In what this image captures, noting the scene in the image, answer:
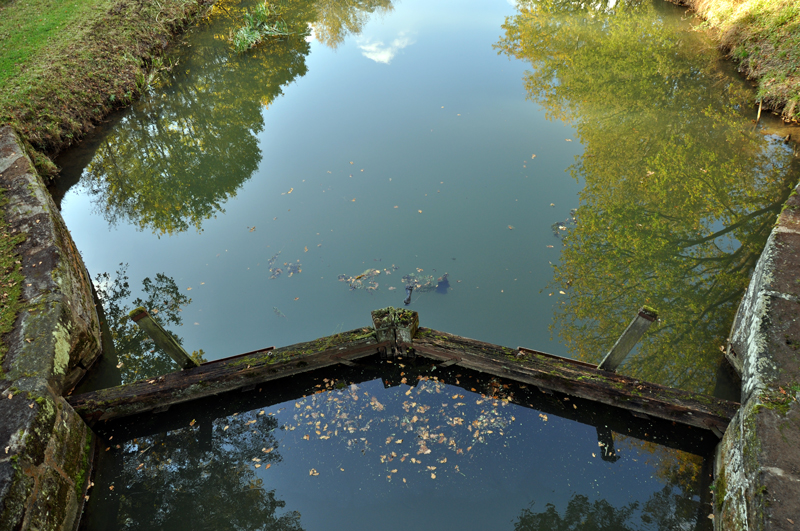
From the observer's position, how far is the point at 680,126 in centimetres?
1091

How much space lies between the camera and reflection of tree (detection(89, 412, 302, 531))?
194 inches

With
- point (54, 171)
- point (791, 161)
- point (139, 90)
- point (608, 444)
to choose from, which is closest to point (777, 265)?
point (608, 444)

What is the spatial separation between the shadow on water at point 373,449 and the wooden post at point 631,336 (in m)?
0.69

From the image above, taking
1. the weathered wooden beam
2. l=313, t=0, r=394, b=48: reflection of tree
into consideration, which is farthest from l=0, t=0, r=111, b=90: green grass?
the weathered wooden beam

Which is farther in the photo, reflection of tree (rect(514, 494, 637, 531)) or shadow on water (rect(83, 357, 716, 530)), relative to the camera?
shadow on water (rect(83, 357, 716, 530))

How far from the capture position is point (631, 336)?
505 centimetres

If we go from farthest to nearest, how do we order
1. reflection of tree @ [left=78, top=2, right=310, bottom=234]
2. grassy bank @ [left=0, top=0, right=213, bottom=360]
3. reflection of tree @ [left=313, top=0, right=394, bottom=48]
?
reflection of tree @ [left=313, top=0, right=394, bottom=48] < grassy bank @ [left=0, top=0, right=213, bottom=360] < reflection of tree @ [left=78, top=2, right=310, bottom=234]

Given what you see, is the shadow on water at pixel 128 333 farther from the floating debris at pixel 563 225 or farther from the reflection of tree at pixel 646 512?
the floating debris at pixel 563 225

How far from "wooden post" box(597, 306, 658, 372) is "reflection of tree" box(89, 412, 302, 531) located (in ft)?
13.4

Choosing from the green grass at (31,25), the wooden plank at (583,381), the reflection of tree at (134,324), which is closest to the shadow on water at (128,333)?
the reflection of tree at (134,324)

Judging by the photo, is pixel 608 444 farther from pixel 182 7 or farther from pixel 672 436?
pixel 182 7

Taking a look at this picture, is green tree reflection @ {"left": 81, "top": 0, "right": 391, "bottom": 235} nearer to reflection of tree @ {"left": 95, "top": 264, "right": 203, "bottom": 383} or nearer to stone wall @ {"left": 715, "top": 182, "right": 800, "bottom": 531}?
reflection of tree @ {"left": 95, "top": 264, "right": 203, "bottom": 383}

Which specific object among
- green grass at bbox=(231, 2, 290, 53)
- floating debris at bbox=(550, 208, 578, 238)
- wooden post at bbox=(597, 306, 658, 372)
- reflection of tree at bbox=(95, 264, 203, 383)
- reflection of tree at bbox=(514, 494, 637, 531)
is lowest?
reflection of tree at bbox=(514, 494, 637, 531)

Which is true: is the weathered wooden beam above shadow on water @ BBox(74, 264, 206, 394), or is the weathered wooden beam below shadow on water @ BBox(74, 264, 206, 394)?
below
